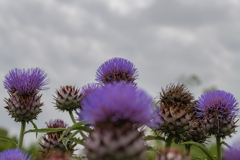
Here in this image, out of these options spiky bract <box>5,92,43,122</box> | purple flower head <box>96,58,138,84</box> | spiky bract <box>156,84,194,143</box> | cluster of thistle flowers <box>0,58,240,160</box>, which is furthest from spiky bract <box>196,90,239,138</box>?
spiky bract <box>5,92,43,122</box>

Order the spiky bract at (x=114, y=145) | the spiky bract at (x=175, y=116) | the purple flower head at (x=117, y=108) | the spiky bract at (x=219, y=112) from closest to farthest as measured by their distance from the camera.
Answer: the spiky bract at (x=114, y=145), the purple flower head at (x=117, y=108), the spiky bract at (x=175, y=116), the spiky bract at (x=219, y=112)

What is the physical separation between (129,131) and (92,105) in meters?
0.27

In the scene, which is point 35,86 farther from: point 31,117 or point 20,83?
point 31,117

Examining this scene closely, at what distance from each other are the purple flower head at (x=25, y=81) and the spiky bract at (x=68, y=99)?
29 centimetres

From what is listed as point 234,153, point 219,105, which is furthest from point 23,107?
point 234,153

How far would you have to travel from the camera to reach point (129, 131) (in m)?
1.53

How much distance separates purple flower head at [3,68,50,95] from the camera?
323 cm

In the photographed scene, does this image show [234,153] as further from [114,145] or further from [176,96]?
[176,96]

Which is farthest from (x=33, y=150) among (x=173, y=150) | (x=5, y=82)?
(x=173, y=150)

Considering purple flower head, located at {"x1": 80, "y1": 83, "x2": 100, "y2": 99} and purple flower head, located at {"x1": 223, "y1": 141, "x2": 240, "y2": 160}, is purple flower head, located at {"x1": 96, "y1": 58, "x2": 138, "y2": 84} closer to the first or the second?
purple flower head, located at {"x1": 80, "y1": 83, "x2": 100, "y2": 99}

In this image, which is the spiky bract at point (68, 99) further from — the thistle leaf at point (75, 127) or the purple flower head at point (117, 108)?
the purple flower head at point (117, 108)

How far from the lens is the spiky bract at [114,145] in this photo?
1426 mm

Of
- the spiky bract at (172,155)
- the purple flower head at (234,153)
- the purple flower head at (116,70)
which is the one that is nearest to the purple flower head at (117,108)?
the spiky bract at (172,155)

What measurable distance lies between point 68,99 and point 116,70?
73 centimetres
